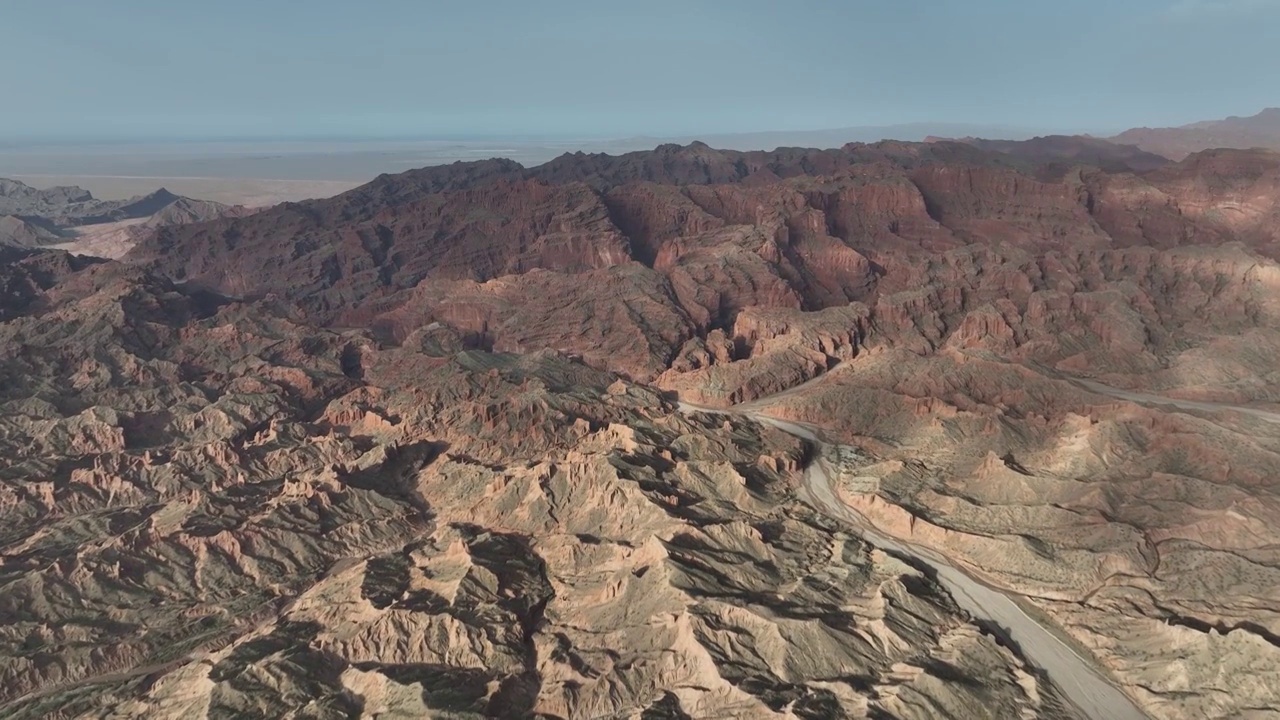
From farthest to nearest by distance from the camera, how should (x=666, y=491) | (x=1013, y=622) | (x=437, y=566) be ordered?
1. (x=666, y=491)
2. (x=437, y=566)
3. (x=1013, y=622)

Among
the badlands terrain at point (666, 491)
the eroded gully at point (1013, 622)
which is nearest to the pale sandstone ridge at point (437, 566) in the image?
the badlands terrain at point (666, 491)

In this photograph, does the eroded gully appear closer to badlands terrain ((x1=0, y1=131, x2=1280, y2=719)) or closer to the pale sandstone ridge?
badlands terrain ((x1=0, y1=131, x2=1280, y2=719))

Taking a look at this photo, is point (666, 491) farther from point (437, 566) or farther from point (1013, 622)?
point (1013, 622)

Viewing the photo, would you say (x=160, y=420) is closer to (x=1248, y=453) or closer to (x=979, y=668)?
(x=979, y=668)

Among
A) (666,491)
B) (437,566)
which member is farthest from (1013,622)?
(437,566)

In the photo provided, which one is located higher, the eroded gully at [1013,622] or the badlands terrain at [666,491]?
the badlands terrain at [666,491]

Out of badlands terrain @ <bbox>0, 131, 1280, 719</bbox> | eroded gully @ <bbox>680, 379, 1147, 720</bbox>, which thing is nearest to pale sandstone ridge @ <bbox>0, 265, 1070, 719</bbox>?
badlands terrain @ <bbox>0, 131, 1280, 719</bbox>

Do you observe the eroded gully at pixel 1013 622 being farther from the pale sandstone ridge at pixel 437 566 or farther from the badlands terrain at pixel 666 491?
the pale sandstone ridge at pixel 437 566

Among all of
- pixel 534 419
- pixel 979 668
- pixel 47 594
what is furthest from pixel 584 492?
pixel 47 594
